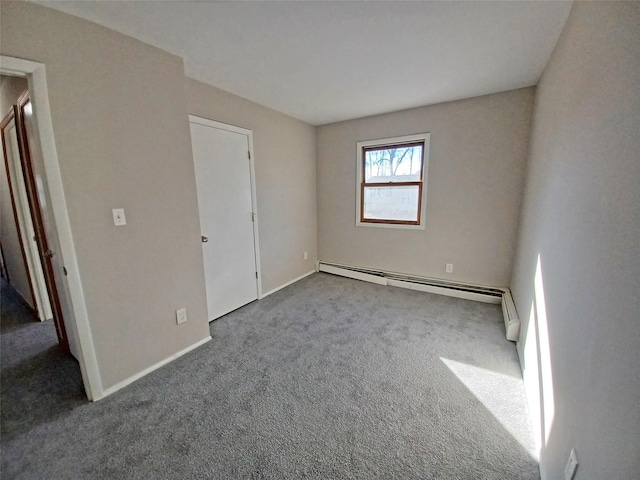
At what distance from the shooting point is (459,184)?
10.00ft

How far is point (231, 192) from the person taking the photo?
276cm

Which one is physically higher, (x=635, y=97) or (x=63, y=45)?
(x=63, y=45)

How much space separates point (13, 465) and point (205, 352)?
42.6 inches

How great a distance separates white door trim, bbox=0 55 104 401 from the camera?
1.35m

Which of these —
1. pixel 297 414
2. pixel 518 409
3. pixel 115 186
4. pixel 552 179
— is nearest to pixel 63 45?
pixel 115 186

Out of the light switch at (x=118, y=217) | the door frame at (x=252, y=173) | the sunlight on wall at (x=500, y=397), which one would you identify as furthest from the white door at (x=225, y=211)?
the sunlight on wall at (x=500, y=397)

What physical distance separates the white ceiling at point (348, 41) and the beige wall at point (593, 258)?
414 millimetres

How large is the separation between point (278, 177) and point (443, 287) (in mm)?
2617

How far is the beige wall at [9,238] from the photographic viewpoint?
2288 millimetres

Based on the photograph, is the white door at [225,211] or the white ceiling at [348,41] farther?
the white door at [225,211]

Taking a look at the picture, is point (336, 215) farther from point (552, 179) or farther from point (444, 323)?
point (552, 179)

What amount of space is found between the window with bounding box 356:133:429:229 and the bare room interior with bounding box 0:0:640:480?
0.61ft

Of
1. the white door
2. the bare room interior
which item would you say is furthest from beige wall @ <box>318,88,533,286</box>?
the white door

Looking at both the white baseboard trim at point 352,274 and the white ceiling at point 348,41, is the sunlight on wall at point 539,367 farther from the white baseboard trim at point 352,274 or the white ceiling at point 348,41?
the white baseboard trim at point 352,274
